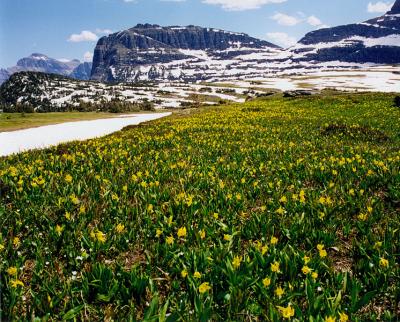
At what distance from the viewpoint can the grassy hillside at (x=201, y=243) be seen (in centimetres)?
381

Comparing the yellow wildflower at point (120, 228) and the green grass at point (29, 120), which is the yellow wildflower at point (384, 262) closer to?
the yellow wildflower at point (120, 228)

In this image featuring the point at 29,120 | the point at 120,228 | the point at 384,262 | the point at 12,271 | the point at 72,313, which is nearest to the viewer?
the point at 72,313

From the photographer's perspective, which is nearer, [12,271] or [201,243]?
[12,271]

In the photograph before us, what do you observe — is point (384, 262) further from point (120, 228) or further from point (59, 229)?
point (59, 229)

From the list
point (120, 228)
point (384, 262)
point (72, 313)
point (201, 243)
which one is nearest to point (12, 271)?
point (72, 313)

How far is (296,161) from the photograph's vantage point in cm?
1027

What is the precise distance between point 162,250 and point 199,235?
58 centimetres

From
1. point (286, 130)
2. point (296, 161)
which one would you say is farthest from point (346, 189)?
point (286, 130)

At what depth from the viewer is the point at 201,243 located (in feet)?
16.8

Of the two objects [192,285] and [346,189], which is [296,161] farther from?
[192,285]

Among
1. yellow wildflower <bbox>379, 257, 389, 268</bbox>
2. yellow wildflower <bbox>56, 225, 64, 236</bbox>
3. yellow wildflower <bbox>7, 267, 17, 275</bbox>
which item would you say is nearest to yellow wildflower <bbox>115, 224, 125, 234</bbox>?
yellow wildflower <bbox>56, 225, 64, 236</bbox>

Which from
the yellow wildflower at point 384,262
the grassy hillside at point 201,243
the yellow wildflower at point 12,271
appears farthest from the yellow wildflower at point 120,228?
the yellow wildflower at point 384,262

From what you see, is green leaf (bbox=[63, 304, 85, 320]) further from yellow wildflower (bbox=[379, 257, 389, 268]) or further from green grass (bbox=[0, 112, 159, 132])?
green grass (bbox=[0, 112, 159, 132])

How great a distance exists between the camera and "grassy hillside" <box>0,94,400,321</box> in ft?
12.5
